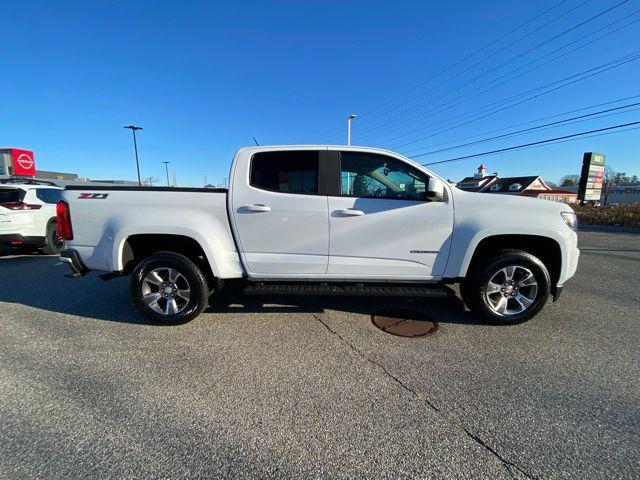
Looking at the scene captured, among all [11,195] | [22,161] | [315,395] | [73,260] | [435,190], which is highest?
[22,161]

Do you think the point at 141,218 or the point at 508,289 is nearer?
the point at 141,218

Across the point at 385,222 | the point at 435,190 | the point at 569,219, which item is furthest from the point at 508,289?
the point at 385,222

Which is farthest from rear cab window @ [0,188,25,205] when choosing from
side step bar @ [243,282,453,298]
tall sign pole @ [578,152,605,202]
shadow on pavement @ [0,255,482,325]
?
tall sign pole @ [578,152,605,202]

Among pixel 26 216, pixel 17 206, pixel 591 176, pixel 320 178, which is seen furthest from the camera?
pixel 591 176

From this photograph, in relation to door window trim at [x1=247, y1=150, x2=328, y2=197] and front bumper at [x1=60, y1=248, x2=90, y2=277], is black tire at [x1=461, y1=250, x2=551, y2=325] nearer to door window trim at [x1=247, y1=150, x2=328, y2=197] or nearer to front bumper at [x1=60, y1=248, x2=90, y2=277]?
door window trim at [x1=247, y1=150, x2=328, y2=197]

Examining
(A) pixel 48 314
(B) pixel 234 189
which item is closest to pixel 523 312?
(B) pixel 234 189

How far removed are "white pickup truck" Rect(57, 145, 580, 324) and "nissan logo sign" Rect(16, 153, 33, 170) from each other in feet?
131

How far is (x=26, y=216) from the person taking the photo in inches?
270

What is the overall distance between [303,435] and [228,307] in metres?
2.46

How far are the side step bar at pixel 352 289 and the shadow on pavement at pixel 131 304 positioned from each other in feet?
1.58

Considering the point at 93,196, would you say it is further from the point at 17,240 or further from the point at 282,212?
the point at 17,240

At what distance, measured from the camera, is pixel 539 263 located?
355 centimetres

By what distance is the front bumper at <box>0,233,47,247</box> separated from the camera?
21.6 feet

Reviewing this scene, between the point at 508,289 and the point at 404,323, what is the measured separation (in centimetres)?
128
